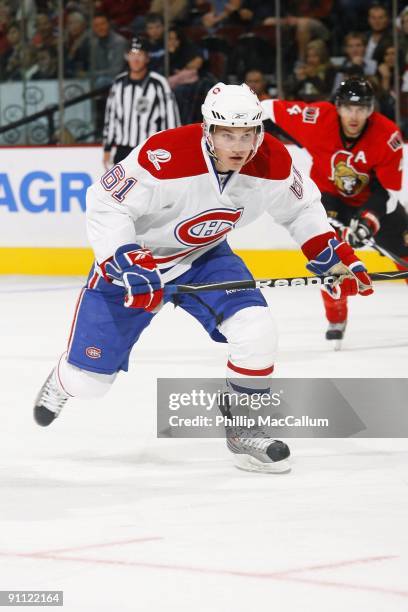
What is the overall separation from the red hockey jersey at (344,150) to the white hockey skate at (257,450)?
2347 mm

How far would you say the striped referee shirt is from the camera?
25.1 ft

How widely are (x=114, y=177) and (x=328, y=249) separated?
24.8 inches

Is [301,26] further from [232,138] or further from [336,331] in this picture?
[232,138]

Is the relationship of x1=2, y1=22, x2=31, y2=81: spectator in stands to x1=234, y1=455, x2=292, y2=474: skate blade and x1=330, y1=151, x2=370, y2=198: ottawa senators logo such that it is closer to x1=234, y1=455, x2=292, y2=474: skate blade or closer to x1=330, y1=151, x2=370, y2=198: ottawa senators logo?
x1=330, y1=151, x2=370, y2=198: ottawa senators logo

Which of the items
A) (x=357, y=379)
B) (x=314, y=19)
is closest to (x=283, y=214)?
(x=357, y=379)

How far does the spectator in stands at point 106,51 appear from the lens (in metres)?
8.45

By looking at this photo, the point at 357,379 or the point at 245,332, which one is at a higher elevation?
the point at 245,332

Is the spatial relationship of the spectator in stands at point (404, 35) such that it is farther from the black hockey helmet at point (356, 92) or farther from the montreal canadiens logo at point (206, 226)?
the montreal canadiens logo at point (206, 226)

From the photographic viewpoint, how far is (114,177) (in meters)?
3.26

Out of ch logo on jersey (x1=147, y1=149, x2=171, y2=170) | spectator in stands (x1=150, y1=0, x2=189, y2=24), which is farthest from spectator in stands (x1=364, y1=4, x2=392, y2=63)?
ch logo on jersey (x1=147, y1=149, x2=171, y2=170)

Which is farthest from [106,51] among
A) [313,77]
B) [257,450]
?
[257,450]

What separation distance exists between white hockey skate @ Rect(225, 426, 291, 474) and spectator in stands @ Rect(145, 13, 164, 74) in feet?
17.0

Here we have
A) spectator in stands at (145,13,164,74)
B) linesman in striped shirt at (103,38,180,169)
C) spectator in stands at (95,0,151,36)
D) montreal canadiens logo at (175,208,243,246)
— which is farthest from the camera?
spectator in stands at (95,0,151,36)

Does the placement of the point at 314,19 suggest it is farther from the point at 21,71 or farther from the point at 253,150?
the point at 253,150
